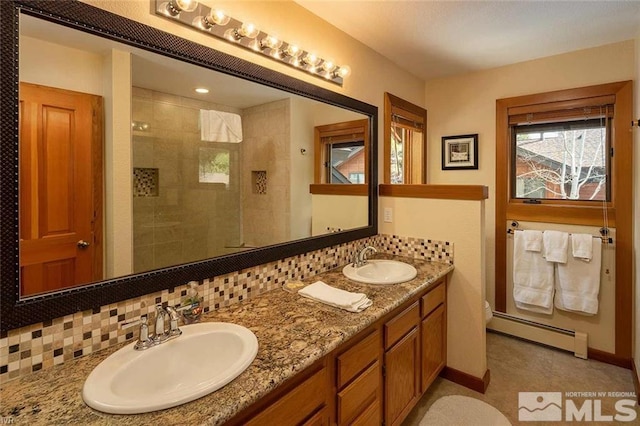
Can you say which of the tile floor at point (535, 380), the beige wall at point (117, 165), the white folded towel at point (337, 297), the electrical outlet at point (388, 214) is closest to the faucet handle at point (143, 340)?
the beige wall at point (117, 165)

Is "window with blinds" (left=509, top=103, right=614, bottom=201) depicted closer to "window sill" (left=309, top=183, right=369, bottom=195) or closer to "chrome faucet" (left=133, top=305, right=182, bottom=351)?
"window sill" (left=309, top=183, right=369, bottom=195)

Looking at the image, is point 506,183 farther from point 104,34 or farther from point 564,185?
point 104,34

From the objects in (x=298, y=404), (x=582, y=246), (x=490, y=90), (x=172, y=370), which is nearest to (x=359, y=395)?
(x=298, y=404)

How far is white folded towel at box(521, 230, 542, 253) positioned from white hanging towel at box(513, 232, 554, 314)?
2cm

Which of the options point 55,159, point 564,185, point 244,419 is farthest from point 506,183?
point 55,159

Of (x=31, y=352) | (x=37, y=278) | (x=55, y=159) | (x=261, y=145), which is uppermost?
(x=261, y=145)

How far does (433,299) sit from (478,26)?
6.13 ft

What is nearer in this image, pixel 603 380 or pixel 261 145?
pixel 261 145

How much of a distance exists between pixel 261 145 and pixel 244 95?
263mm

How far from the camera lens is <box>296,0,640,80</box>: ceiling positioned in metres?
1.92

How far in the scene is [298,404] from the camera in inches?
Answer: 41.9

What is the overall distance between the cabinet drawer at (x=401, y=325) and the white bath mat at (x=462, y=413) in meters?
0.63

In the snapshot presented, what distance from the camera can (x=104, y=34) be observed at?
3.58 feet

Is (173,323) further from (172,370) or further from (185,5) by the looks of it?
(185,5)
